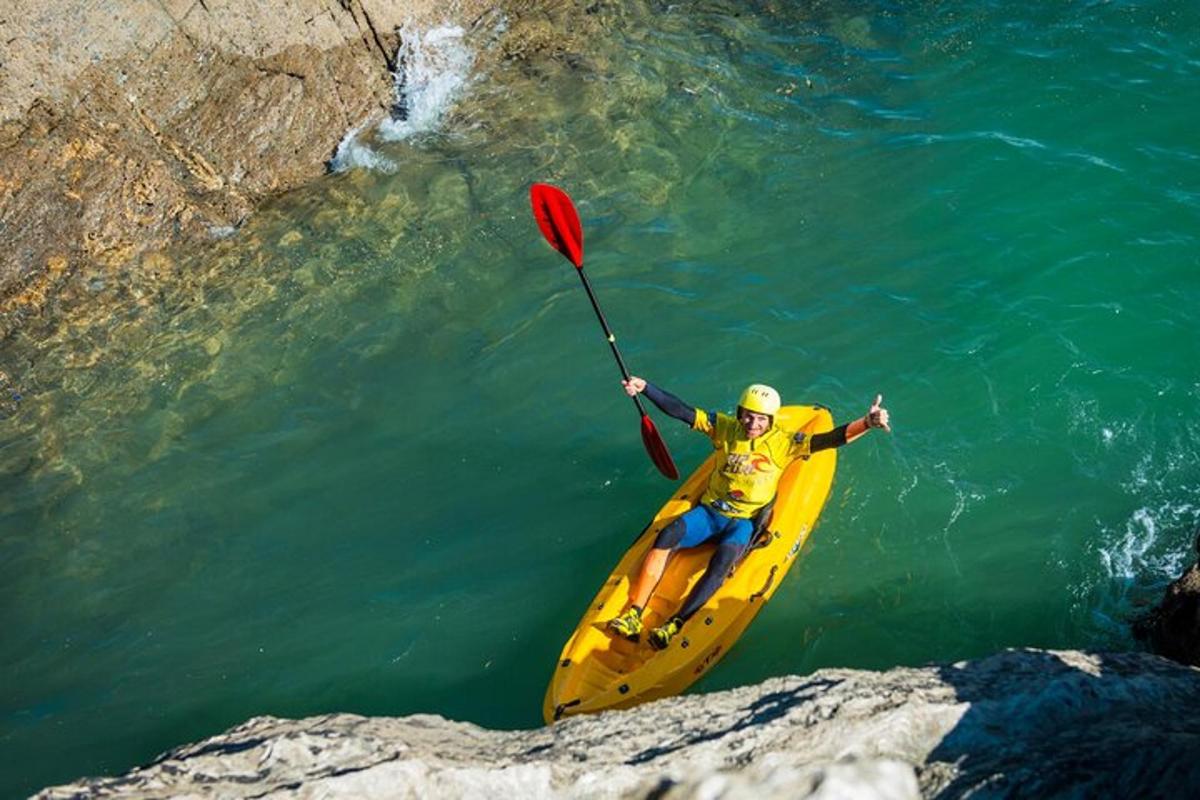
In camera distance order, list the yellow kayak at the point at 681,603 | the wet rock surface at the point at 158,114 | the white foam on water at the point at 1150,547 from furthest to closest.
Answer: the wet rock surface at the point at 158,114 → the white foam on water at the point at 1150,547 → the yellow kayak at the point at 681,603

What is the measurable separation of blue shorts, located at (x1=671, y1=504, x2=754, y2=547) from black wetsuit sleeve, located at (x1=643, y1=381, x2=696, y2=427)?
62cm

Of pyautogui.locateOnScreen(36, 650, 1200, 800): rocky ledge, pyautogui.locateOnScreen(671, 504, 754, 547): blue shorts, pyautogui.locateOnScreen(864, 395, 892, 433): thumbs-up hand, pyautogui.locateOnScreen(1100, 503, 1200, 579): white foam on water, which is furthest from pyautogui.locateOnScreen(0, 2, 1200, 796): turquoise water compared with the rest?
pyautogui.locateOnScreen(36, 650, 1200, 800): rocky ledge

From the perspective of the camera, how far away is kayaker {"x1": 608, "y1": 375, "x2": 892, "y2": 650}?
6914mm

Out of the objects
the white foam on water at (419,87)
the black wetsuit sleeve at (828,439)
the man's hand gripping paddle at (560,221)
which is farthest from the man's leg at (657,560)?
the white foam on water at (419,87)

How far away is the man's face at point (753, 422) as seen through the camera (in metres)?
7.02

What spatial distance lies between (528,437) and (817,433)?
2343 millimetres

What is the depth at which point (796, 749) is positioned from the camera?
4.27 meters

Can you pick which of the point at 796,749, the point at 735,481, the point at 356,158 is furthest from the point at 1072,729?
the point at 356,158

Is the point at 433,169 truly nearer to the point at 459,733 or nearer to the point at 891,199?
the point at 891,199

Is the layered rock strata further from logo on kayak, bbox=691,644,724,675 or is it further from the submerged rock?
the submerged rock

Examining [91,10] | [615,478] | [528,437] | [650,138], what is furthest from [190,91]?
[615,478]

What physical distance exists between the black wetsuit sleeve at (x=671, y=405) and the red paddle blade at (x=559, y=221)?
3.75 feet

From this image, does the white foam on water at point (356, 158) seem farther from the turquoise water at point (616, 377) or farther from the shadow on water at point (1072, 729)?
the shadow on water at point (1072, 729)

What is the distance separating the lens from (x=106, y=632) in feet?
25.3
